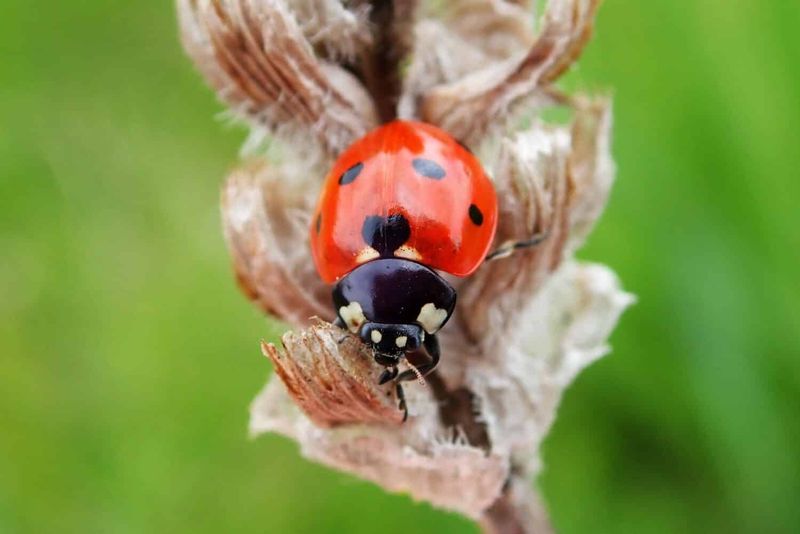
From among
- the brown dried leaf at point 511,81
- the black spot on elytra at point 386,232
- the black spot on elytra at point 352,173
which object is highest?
the brown dried leaf at point 511,81

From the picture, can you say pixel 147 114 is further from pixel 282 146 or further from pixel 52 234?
pixel 282 146

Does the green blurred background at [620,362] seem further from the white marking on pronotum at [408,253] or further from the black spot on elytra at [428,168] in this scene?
the black spot on elytra at [428,168]

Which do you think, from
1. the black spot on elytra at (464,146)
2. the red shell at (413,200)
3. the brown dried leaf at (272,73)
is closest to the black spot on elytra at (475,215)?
the red shell at (413,200)

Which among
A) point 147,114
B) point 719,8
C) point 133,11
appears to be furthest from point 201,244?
point 719,8

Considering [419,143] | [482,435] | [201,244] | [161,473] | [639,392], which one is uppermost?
[419,143]

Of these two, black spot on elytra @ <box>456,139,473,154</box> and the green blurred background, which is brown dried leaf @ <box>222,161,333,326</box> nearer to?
black spot on elytra @ <box>456,139,473,154</box>

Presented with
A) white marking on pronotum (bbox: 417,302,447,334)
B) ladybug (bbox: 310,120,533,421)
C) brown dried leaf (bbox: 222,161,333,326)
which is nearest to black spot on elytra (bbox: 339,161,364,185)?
ladybug (bbox: 310,120,533,421)

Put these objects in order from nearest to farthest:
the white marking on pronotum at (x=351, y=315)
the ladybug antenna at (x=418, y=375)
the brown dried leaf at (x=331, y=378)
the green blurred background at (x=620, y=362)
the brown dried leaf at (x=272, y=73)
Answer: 1. the brown dried leaf at (x=331, y=378)
2. the brown dried leaf at (x=272, y=73)
3. the ladybug antenna at (x=418, y=375)
4. the white marking on pronotum at (x=351, y=315)
5. the green blurred background at (x=620, y=362)
